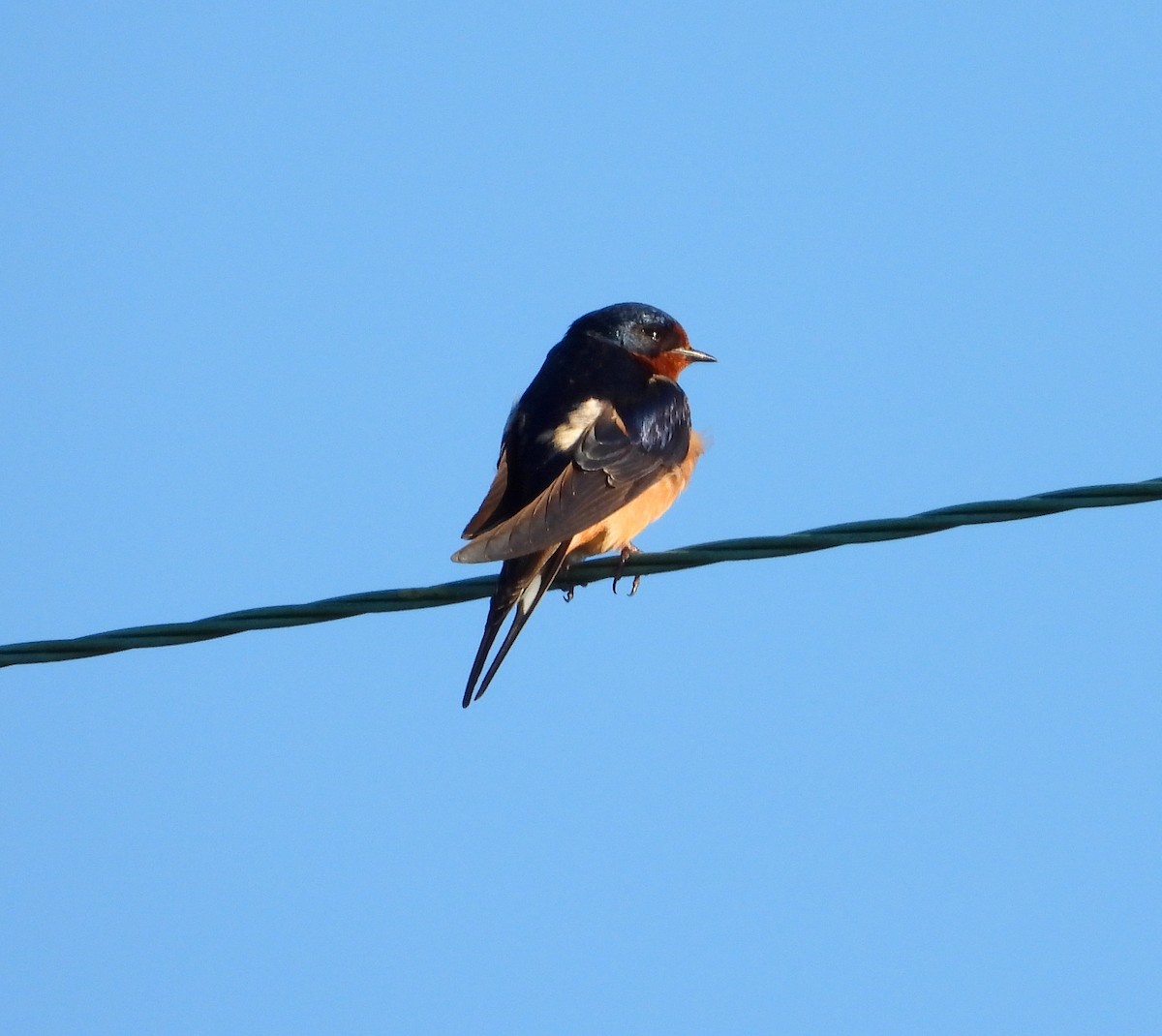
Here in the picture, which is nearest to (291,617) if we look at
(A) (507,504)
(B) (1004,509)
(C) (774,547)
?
(C) (774,547)

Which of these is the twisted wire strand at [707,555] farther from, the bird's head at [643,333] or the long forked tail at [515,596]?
the bird's head at [643,333]

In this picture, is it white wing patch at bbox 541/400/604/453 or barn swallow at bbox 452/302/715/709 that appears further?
white wing patch at bbox 541/400/604/453

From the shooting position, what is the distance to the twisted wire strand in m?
3.22

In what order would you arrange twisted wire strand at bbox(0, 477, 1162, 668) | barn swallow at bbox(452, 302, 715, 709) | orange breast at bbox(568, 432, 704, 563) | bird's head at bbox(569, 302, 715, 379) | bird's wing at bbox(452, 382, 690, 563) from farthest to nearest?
bird's head at bbox(569, 302, 715, 379), orange breast at bbox(568, 432, 704, 563), barn swallow at bbox(452, 302, 715, 709), bird's wing at bbox(452, 382, 690, 563), twisted wire strand at bbox(0, 477, 1162, 668)

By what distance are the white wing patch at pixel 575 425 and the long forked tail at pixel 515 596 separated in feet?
1.65

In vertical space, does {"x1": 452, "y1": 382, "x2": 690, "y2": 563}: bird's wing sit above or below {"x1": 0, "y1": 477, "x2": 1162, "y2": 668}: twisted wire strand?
above

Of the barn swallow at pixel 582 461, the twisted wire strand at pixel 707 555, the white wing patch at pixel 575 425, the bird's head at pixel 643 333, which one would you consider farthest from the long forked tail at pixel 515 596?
the bird's head at pixel 643 333

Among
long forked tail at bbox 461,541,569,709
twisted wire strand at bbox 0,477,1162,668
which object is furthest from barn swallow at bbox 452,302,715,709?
twisted wire strand at bbox 0,477,1162,668

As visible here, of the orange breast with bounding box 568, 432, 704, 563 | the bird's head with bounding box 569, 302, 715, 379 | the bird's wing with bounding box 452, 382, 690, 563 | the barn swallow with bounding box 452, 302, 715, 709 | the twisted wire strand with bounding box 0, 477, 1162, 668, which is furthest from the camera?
the bird's head with bounding box 569, 302, 715, 379

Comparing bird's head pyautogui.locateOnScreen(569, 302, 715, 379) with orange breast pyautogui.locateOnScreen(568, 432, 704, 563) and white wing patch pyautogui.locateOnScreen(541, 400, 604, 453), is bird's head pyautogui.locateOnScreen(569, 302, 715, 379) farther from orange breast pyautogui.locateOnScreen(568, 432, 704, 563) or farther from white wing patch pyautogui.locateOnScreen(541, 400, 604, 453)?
white wing patch pyautogui.locateOnScreen(541, 400, 604, 453)

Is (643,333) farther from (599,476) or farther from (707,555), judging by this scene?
(707,555)

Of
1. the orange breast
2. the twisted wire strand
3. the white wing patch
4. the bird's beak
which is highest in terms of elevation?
the bird's beak

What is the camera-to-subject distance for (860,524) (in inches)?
132

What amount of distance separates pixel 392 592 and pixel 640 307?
325 centimetres
